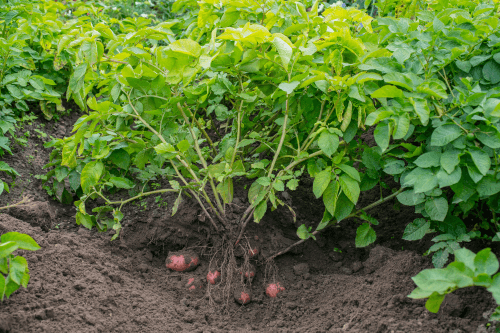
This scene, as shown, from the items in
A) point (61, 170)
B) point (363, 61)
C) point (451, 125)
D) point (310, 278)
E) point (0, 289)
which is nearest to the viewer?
point (0, 289)

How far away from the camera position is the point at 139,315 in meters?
1.74

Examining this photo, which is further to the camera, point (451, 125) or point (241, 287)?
point (241, 287)

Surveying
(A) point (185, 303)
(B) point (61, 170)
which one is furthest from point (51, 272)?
(B) point (61, 170)

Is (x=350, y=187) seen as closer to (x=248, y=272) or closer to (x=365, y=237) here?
(x=365, y=237)

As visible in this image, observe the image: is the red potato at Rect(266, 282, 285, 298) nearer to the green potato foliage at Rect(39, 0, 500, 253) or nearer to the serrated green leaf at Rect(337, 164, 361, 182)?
the green potato foliage at Rect(39, 0, 500, 253)

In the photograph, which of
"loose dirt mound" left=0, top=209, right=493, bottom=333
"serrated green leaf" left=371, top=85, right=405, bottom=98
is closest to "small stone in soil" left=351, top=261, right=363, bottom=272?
"loose dirt mound" left=0, top=209, right=493, bottom=333

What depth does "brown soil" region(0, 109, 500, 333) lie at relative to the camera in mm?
1547

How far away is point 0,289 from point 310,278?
4.70 feet

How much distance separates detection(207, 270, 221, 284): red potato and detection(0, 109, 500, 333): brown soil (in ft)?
0.13

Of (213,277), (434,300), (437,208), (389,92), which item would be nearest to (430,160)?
(437,208)

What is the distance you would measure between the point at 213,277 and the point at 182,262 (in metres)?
0.22

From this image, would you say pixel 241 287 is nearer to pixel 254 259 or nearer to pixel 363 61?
pixel 254 259

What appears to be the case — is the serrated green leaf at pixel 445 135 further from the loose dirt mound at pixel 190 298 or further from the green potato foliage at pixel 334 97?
the loose dirt mound at pixel 190 298

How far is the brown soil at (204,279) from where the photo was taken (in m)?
1.55
